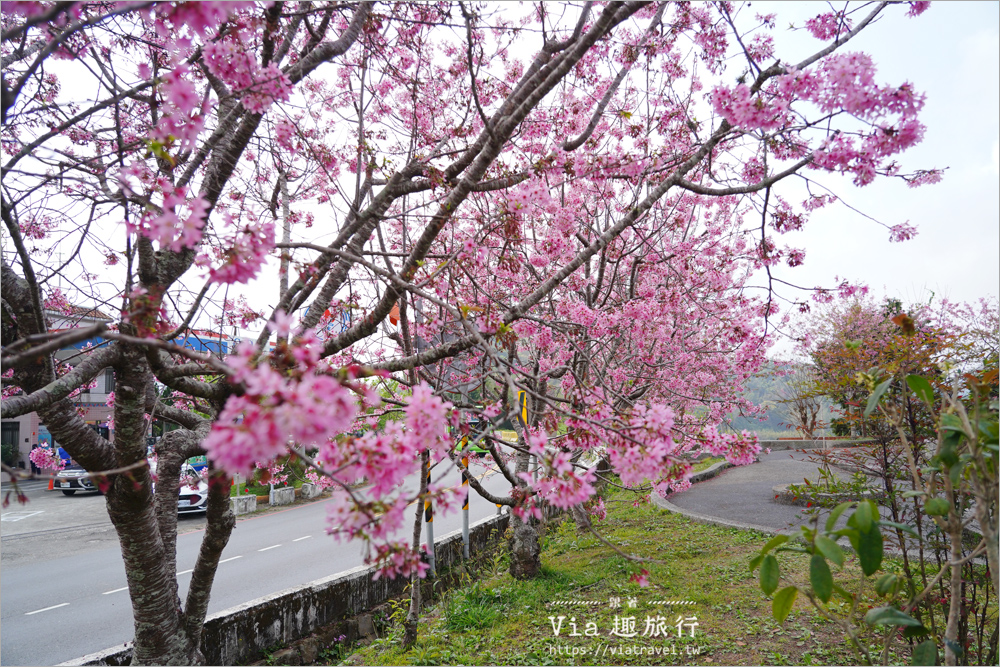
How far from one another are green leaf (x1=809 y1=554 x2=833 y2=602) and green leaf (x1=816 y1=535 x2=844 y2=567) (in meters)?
0.05

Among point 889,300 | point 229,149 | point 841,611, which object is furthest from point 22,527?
point 889,300

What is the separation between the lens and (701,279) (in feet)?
18.9

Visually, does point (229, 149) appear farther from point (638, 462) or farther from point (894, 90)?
point (894, 90)

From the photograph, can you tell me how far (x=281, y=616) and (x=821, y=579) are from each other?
3.69 m

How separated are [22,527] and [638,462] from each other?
12789 mm

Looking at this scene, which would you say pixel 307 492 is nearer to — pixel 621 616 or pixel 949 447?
pixel 621 616

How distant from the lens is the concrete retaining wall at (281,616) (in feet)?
10.8

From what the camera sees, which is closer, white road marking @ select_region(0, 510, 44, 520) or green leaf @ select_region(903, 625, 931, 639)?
green leaf @ select_region(903, 625, 931, 639)

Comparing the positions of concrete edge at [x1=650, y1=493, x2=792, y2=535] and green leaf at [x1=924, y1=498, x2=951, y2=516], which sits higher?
green leaf at [x1=924, y1=498, x2=951, y2=516]

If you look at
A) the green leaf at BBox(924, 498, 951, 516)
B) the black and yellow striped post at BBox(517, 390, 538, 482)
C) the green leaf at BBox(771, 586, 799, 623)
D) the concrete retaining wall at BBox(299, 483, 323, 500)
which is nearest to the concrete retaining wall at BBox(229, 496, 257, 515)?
the concrete retaining wall at BBox(299, 483, 323, 500)

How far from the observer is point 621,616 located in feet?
12.7

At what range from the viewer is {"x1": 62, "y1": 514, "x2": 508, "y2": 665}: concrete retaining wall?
329cm

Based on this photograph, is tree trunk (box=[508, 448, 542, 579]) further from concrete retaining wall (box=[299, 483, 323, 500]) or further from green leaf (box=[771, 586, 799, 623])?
concrete retaining wall (box=[299, 483, 323, 500])

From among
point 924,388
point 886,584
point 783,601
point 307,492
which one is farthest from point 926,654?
point 307,492
